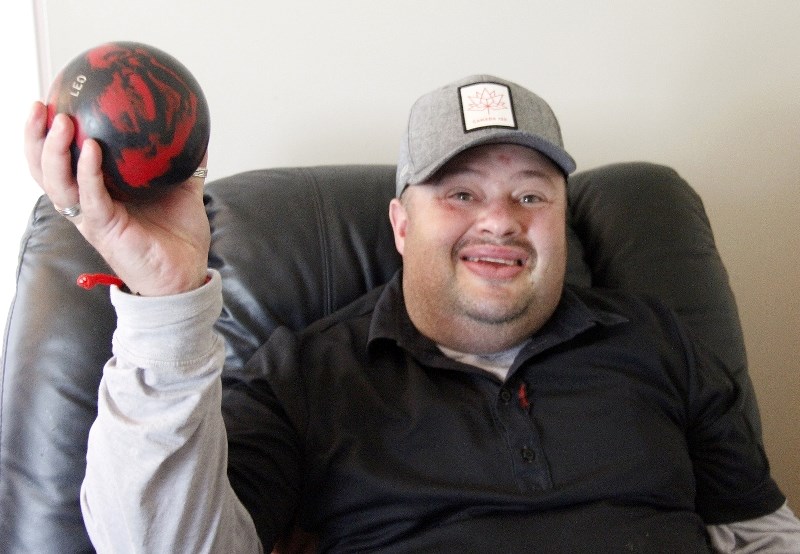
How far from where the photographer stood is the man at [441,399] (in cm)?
85

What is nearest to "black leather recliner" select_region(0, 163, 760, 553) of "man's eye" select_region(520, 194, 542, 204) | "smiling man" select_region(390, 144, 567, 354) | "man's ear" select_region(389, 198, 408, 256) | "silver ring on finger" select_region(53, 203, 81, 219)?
"man's ear" select_region(389, 198, 408, 256)

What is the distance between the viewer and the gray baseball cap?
131 centimetres

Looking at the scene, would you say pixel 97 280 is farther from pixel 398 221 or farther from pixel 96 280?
pixel 398 221

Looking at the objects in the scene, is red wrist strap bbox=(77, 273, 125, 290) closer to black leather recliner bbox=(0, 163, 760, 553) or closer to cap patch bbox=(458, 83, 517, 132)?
black leather recliner bbox=(0, 163, 760, 553)

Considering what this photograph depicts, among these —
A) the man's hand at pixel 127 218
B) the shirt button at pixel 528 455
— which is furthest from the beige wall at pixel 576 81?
the shirt button at pixel 528 455

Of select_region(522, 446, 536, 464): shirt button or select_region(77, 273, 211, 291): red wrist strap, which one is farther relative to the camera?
select_region(522, 446, 536, 464): shirt button

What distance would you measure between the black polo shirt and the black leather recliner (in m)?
0.13

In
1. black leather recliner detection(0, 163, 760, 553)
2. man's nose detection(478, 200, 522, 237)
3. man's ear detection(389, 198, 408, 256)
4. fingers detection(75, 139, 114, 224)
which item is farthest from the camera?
man's ear detection(389, 198, 408, 256)

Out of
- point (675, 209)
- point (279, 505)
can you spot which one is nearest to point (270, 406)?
point (279, 505)

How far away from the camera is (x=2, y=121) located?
150 cm

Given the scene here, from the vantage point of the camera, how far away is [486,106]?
134 cm

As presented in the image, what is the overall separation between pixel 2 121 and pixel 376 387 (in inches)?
35.4

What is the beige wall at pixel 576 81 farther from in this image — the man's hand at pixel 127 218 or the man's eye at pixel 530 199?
the man's hand at pixel 127 218

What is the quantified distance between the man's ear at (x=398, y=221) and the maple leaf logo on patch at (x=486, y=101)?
0.74 feet
